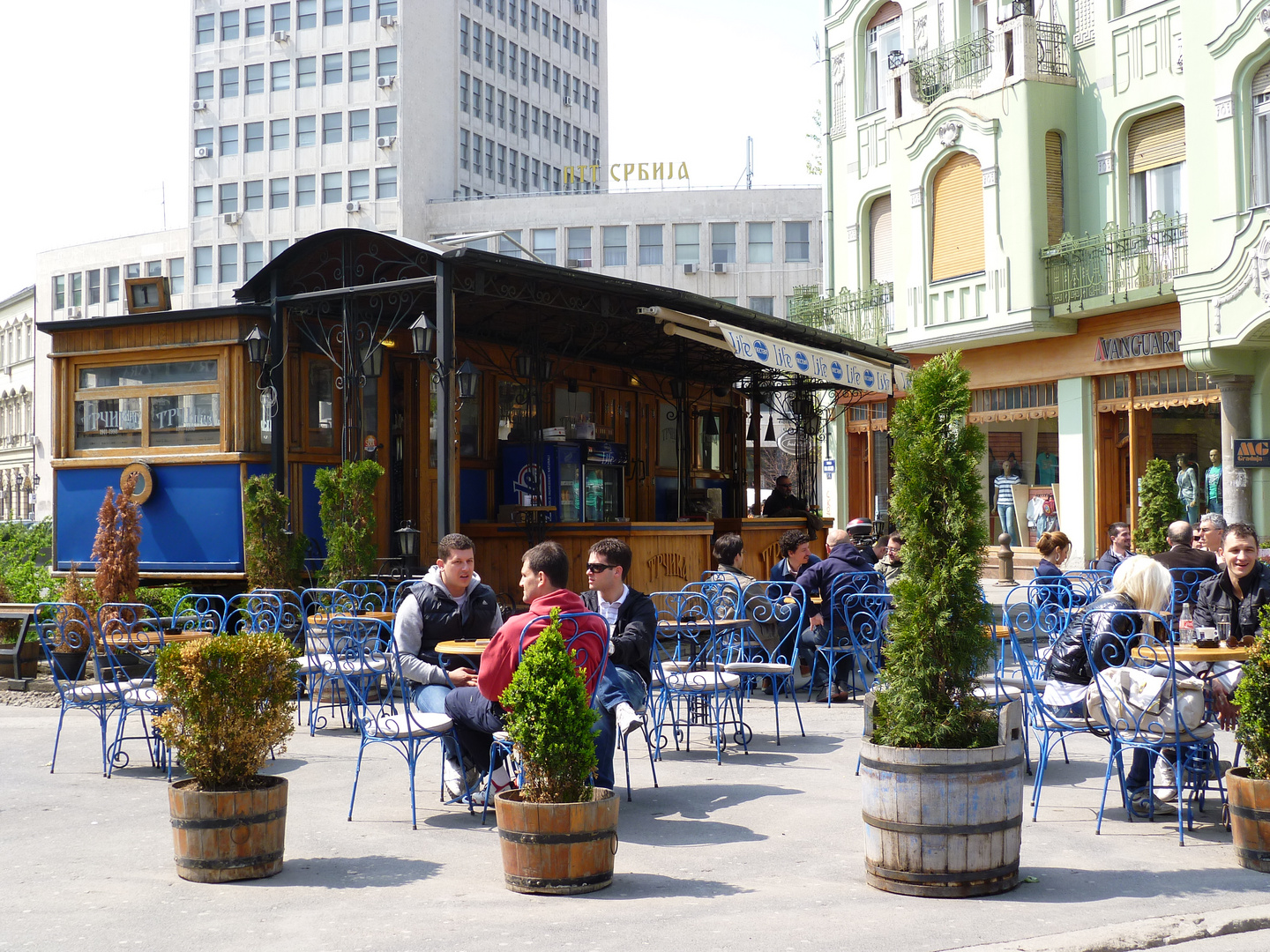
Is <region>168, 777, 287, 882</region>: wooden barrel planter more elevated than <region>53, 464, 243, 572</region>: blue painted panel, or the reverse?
<region>53, 464, 243, 572</region>: blue painted panel

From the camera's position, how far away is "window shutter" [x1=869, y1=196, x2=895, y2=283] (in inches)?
1031

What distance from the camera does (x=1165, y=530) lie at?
1454cm

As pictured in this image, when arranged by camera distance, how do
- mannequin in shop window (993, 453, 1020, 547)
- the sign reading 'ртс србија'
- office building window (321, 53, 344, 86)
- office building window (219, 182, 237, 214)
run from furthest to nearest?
office building window (219, 182, 237, 214) < office building window (321, 53, 344, 86) < mannequin in shop window (993, 453, 1020, 547) < the sign reading 'ртс србија'

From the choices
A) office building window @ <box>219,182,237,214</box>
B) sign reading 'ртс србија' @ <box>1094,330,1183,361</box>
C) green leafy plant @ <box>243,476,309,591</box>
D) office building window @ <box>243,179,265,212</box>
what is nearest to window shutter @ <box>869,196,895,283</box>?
sign reading 'ртс србија' @ <box>1094,330,1183,361</box>

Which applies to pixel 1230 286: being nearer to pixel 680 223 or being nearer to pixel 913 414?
pixel 913 414

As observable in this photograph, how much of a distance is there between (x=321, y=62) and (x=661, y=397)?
42.1m

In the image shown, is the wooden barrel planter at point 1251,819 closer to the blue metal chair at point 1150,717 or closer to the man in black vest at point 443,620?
the blue metal chair at point 1150,717

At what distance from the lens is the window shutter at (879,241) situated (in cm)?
2619

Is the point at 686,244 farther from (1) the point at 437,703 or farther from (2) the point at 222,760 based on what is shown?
(2) the point at 222,760

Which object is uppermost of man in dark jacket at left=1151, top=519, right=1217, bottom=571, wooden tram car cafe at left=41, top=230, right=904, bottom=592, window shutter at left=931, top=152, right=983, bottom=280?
window shutter at left=931, top=152, right=983, bottom=280

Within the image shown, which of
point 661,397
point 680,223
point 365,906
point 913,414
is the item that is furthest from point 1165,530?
point 680,223

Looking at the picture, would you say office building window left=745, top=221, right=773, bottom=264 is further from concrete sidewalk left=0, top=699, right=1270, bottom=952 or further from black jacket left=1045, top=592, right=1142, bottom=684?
black jacket left=1045, top=592, right=1142, bottom=684

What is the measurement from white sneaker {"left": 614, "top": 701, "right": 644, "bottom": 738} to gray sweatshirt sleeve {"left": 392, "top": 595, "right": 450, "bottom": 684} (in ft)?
3.16

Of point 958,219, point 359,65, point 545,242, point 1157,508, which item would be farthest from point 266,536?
point 359,65
